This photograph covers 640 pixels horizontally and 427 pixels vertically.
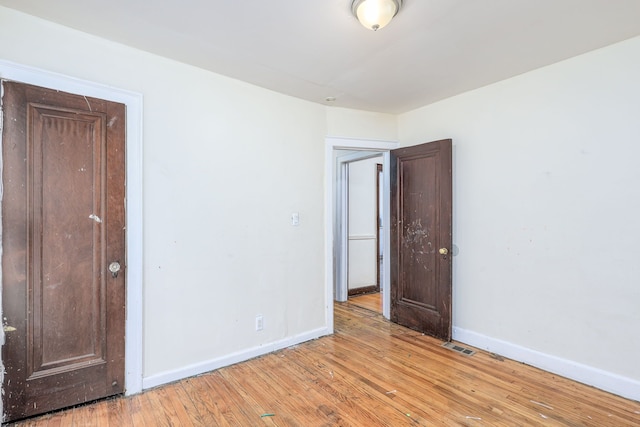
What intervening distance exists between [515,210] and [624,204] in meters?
0.74

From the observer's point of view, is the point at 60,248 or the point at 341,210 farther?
the point at 341,210

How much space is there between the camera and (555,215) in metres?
2.66

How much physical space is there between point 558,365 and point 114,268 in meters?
3.54

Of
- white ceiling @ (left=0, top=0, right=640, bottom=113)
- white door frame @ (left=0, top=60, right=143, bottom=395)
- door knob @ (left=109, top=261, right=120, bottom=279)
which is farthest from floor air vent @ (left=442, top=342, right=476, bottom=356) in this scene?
door knob @ (left=109, top=261, right=120, bottom=279)

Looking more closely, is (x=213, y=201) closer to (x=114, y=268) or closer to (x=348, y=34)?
(x=114, y=268)

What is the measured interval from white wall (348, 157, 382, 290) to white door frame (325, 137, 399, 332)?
0.23m

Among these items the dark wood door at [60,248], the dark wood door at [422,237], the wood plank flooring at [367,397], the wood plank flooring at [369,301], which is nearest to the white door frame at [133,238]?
the dark wood door at [60,248]

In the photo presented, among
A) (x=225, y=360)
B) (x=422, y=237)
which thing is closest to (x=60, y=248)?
(x=225, y=360)

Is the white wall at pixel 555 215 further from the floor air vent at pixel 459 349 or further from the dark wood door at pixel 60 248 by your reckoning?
the dark wood door at pixel 60 248

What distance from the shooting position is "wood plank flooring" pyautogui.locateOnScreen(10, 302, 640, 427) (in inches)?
80.7

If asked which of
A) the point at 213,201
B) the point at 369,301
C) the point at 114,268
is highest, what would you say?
the point at 213,201

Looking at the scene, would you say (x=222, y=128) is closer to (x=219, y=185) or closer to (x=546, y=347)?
(x=219, y=185)

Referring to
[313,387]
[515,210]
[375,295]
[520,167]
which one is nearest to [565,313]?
[515,210]

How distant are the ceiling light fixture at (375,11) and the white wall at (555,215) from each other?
173cm
